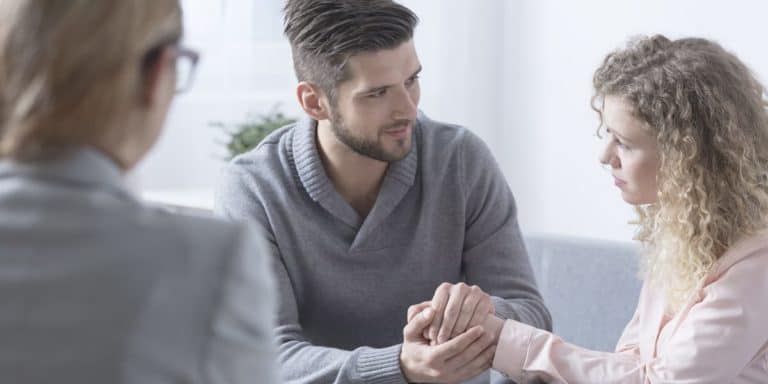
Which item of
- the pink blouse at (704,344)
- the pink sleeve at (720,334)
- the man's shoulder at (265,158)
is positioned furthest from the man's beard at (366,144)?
the pink sleeve at (720,334)

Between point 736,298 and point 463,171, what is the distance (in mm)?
618

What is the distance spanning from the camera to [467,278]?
6.51 feet

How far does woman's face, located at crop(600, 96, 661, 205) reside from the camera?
63.1 inches

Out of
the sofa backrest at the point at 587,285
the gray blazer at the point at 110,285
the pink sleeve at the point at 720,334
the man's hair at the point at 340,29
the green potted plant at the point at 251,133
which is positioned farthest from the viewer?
the green potted plant at the point at 251,133

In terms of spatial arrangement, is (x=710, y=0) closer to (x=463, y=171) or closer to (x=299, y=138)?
(x=463, y=171)

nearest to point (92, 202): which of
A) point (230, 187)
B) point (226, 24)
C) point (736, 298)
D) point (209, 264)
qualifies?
point (209, 264)

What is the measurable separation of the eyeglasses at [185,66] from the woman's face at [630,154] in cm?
84

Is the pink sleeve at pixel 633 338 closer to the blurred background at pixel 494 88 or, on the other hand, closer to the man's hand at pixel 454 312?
the man's hand at pixel 454 312

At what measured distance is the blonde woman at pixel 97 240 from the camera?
0.78 m

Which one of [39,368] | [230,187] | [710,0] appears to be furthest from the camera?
[710,0]

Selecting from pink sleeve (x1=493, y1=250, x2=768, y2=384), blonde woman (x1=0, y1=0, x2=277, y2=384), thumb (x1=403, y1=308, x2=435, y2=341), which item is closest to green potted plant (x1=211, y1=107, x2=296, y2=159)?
thumb (x1=403, y1=308, x2=435, y2=341)

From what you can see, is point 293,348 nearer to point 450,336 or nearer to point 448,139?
point 450,336

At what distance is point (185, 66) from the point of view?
937 millimetres

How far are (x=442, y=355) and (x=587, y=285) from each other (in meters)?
0.68
